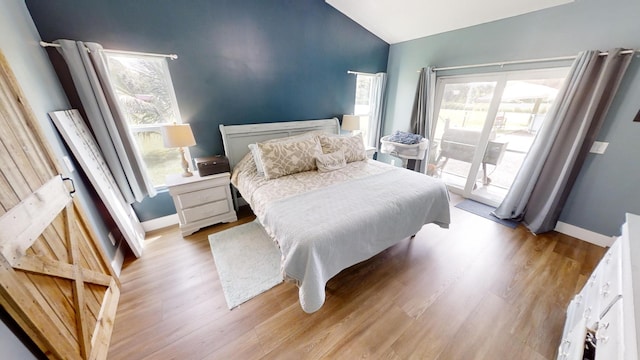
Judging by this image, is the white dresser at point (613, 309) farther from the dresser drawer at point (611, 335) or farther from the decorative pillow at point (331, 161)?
the decorative pillow at point (331, 161)

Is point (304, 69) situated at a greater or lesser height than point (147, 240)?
greater

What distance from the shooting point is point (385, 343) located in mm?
1360

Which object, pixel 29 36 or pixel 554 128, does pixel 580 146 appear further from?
pixel 29 36

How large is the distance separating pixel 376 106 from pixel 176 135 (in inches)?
128

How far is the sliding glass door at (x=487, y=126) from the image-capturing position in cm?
253

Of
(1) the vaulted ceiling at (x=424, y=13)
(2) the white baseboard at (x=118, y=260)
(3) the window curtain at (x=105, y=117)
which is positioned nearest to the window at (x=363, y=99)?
(1) the vaulted ceiling at (x=424, y=13)

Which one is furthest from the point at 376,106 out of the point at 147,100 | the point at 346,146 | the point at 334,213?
the point at 147,100

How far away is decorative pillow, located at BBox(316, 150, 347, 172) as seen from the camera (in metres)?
2.41

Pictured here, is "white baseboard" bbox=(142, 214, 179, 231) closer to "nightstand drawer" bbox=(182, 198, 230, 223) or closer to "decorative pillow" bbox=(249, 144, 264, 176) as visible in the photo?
"nightstand drawer" bbox=(182, 198, 230, 223)

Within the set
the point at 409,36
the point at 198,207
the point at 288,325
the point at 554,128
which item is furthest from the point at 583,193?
the point at 198,207

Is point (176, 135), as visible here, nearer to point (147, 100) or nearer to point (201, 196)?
point (147, 100)

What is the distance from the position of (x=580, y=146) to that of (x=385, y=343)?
9.09 feet

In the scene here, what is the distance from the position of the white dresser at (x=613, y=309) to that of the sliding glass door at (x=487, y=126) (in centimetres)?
193

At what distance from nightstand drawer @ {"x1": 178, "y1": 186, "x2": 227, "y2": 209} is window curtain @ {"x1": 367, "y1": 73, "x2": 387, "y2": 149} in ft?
9.64
